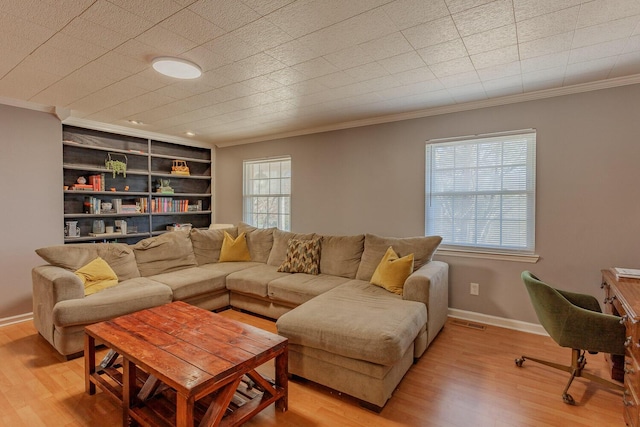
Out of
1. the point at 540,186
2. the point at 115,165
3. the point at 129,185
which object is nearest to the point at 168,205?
the point at 129,185

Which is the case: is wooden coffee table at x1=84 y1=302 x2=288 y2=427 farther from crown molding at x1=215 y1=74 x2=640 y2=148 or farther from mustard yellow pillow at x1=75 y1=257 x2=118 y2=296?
crown molding at x1=215 y1=74 x2=640 y2=148

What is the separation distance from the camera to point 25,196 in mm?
3479

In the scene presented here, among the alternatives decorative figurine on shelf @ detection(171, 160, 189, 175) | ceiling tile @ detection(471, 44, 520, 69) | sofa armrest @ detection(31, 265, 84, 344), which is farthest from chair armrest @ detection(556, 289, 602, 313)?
decorative figurine on shelf @ detection(171, 160, 189, 175)

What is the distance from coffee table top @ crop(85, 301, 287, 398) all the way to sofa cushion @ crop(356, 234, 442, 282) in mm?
1546

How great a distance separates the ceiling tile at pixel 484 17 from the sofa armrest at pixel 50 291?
343 cm

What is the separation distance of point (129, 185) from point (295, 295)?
3.33 metres

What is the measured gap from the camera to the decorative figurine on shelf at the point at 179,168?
522cm

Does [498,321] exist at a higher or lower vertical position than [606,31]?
lower

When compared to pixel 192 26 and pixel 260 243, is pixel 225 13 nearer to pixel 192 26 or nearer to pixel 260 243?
pixel 192 26

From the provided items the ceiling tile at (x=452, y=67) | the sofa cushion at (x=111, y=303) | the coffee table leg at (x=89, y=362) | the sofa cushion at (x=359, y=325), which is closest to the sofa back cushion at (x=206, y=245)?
the sofa cushion at (x=111, y=303)

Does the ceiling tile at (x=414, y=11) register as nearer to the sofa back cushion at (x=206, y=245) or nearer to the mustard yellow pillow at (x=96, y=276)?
the mustard yellow pillow at (x=96, y=276)

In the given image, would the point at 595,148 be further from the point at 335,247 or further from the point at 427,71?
the point at 335,247

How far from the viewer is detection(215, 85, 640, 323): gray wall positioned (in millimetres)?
2744

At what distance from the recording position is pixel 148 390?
1.86 metres
